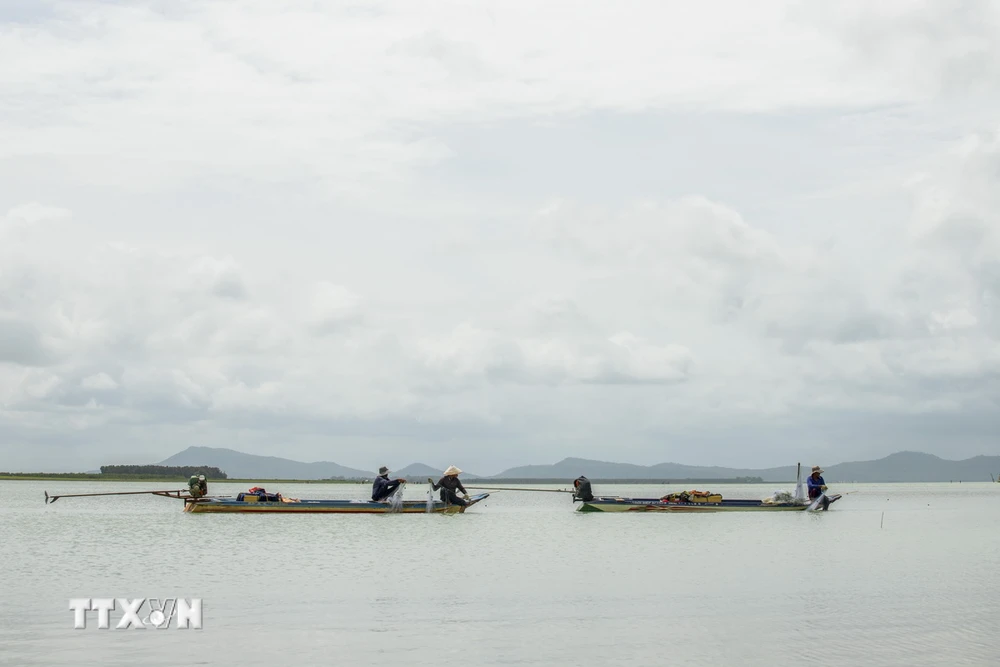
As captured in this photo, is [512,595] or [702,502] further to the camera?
[702,502]

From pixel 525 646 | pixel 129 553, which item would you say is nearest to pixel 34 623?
pixel 525 646

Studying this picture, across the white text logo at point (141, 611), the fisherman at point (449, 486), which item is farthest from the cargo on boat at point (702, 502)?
the white text logo at point (141, 611)

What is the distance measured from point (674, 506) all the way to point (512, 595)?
30091 millimetres

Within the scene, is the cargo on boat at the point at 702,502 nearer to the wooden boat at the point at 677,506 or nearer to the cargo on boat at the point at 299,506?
the wooden boat at the point at 677,506

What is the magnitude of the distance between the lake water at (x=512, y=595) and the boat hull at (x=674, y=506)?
8.94 metres

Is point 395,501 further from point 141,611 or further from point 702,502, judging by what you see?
point 141,611

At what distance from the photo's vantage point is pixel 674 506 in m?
50.2

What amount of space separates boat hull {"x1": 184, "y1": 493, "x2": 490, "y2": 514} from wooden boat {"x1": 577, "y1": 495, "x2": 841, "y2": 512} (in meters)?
7.33

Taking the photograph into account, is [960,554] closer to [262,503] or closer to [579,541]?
[579,541]

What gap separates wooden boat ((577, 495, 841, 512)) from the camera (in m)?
50.0

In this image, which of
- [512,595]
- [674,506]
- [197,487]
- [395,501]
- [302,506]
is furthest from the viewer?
[674,506]

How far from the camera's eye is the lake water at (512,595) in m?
15.2

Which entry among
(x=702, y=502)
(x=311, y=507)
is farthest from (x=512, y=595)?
(x=702, y=502)

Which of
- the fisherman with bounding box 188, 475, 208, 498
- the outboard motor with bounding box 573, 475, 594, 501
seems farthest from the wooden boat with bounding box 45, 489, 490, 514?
the outboard motor with bounding box 573, 475, 594, 501
